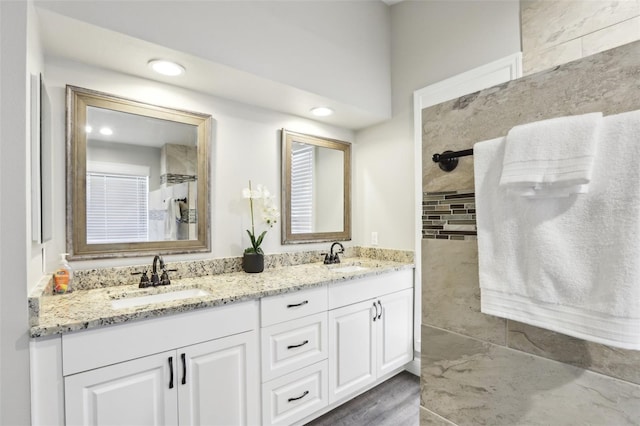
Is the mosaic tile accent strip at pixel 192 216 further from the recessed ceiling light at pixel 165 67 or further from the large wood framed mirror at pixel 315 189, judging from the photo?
the recessed ceiling light at pixel 165 67

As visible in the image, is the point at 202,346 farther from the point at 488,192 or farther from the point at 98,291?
the point at 488,192

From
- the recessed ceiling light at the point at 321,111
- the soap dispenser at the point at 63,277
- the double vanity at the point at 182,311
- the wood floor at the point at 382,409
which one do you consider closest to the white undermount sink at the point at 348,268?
the double vanity at the point at 182,311

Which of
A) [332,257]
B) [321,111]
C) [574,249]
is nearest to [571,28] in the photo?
A: [321,111]

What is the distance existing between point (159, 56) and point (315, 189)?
4.88 feet

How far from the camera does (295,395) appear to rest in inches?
69.6

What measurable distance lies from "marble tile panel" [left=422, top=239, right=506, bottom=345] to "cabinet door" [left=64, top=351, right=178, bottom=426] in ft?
3.72

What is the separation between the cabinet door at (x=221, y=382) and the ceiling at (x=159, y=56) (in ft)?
4.88

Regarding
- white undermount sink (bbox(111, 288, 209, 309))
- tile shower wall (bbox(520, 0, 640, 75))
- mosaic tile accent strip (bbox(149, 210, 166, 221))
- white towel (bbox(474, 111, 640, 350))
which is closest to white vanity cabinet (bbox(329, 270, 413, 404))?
white undermount sink (bbox(111, 288, 209, 309))

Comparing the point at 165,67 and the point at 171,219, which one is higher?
the point at 165,67

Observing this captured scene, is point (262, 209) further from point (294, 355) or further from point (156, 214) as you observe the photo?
point (294, 355)

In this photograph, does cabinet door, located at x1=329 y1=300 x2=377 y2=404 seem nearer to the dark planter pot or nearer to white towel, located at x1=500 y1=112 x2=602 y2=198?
the dark planter pot

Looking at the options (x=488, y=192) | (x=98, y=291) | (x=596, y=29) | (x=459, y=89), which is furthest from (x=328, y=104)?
(x=98, y=291)

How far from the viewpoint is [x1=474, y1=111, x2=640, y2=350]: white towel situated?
1.97ft

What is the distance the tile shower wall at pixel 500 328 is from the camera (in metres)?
0.70
